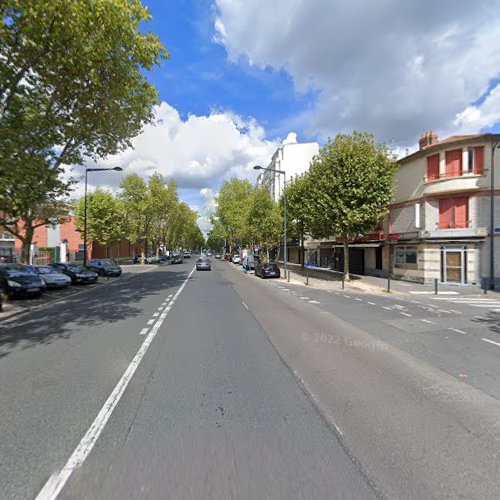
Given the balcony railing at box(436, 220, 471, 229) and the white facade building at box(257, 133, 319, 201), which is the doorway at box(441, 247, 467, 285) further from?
the white facade building at box(257, 133, 319, 201)

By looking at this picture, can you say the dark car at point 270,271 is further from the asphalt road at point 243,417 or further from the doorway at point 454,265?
the asphalt road at point 243,417

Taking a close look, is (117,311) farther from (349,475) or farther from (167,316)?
(349,475)

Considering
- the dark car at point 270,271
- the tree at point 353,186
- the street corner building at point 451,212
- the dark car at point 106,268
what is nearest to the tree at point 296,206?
the dark car at point 270,271

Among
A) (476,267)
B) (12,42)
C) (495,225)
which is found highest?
(12,42)

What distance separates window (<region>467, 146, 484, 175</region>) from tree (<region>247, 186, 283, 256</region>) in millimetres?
16435

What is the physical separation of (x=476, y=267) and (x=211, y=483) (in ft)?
69.1

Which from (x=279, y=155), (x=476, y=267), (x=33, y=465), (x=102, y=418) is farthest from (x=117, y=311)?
(x=279, y=155)

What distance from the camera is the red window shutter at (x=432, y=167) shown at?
19.6m

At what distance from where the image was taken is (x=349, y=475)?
8.87ft

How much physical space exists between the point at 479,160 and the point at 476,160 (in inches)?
5.9

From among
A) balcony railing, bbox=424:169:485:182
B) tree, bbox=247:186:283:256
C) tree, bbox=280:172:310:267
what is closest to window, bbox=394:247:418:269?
balcony railing, bbox=424:169:485:182

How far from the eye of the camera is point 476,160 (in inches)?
734

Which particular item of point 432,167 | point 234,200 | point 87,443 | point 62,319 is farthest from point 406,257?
point 234,200

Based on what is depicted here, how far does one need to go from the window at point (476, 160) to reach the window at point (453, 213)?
1.67m
